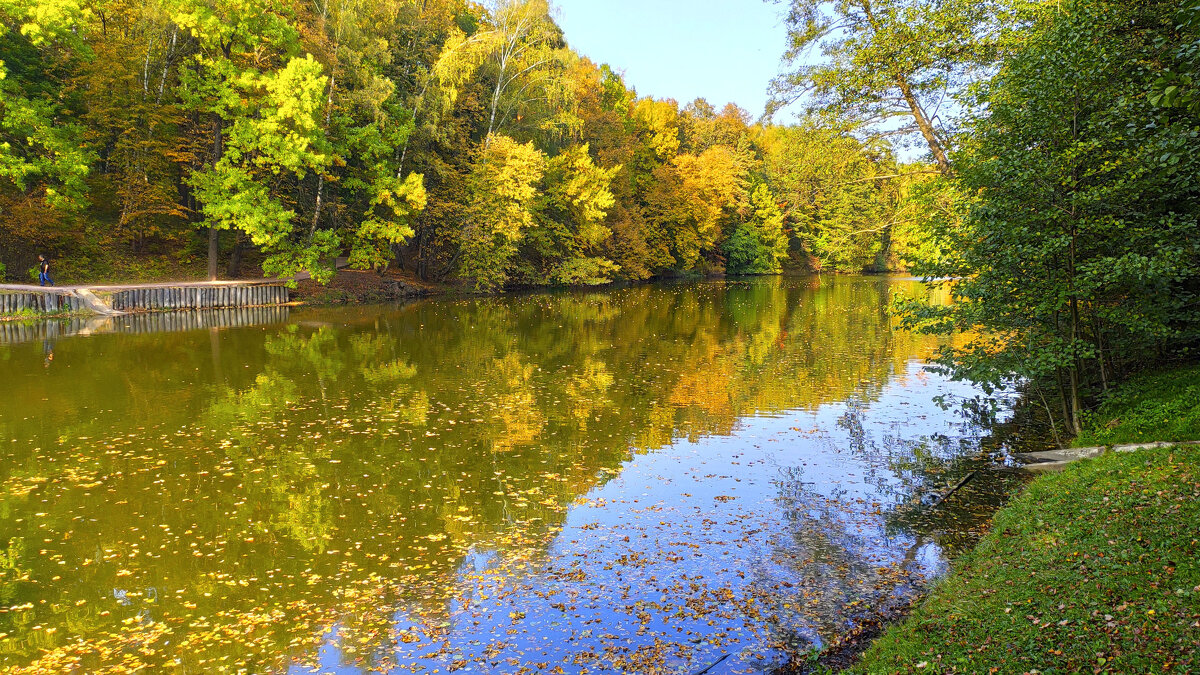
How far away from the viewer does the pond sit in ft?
22.7

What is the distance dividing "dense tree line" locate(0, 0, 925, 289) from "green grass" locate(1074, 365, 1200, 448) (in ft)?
35.8

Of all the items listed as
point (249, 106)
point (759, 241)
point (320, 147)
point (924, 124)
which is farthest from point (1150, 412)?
point (759, 241)

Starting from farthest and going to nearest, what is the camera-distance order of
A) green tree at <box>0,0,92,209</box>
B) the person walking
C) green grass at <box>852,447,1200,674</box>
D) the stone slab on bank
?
the person walking < green tree at <box>0,0,92,209</box> < the stone slab on bank < green grass at <box>852,447,1200,674</box>

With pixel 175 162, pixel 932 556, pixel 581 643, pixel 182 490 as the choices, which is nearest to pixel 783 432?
pixel 932 556

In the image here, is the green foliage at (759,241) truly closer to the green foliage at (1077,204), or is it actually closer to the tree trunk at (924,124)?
the tree trunk at (924,124)

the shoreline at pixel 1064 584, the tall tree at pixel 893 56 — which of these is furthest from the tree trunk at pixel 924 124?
the shoreline at pixel 1064 584

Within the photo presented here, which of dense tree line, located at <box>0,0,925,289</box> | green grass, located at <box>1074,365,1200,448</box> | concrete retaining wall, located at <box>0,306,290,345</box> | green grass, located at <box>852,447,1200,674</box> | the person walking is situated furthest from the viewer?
the person walking

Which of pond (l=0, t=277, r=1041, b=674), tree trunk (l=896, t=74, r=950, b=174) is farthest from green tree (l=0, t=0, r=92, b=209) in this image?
tree trunk (l=896, t=74, r=950, b=174)

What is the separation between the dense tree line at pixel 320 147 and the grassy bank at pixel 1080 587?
15.0m

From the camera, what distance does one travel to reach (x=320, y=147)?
37.9 meters

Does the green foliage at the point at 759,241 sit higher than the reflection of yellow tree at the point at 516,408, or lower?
higher

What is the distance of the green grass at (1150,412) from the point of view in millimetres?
9781

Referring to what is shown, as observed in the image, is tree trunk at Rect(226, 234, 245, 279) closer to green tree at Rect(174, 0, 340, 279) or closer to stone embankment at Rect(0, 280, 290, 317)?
green tree at Rect(174, 0, 340, 279)

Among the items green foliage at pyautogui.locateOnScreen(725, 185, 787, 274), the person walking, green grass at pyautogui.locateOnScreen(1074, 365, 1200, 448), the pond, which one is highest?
green foliage at pyautogui.locateOnScreen(725, 185, 787, 274)
